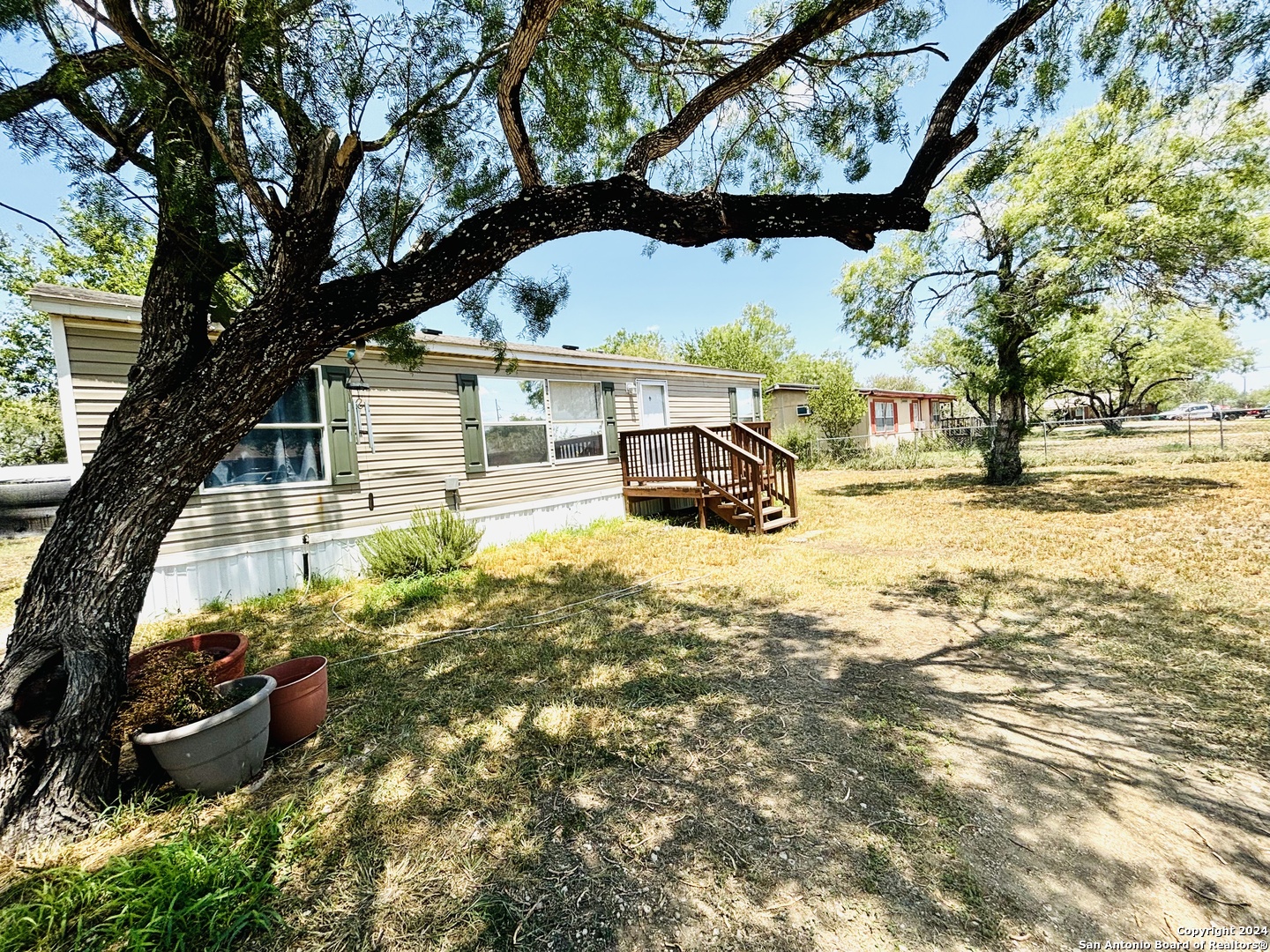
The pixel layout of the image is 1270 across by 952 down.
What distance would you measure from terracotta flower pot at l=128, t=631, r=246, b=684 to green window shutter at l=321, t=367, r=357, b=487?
3.18m

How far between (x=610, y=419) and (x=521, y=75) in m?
6.52

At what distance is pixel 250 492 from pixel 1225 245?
13.7 metres

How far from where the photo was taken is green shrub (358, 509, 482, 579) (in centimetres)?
578

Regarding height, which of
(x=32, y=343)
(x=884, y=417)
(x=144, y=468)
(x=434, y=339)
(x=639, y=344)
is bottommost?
(x=144, y=468)

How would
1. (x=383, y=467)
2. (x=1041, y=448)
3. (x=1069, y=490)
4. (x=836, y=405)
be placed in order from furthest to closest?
(x=836, y=405) < (x=1041, y=448) < (x=1069, y=490) < (x=383, y=467)

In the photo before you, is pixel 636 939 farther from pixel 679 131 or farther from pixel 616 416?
pixel 616 416

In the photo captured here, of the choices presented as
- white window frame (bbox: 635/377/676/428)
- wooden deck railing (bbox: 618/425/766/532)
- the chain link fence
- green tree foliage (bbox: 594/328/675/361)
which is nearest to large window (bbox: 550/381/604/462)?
wooden deck railing (bbox: 618/425/766/532)

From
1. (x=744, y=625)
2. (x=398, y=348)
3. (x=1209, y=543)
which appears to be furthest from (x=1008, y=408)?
(x=398, y=348)

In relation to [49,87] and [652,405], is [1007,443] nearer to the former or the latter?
[652,405]

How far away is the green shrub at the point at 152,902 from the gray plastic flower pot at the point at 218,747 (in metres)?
0.32

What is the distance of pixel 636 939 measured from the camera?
1.48m

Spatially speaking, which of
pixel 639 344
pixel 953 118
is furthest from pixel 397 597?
pixel 639 344

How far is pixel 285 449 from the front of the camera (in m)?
5.57

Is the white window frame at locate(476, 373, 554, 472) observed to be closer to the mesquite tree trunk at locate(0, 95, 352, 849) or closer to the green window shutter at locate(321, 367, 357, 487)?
the green window shutter at locate(321, 367, 357, 487)
